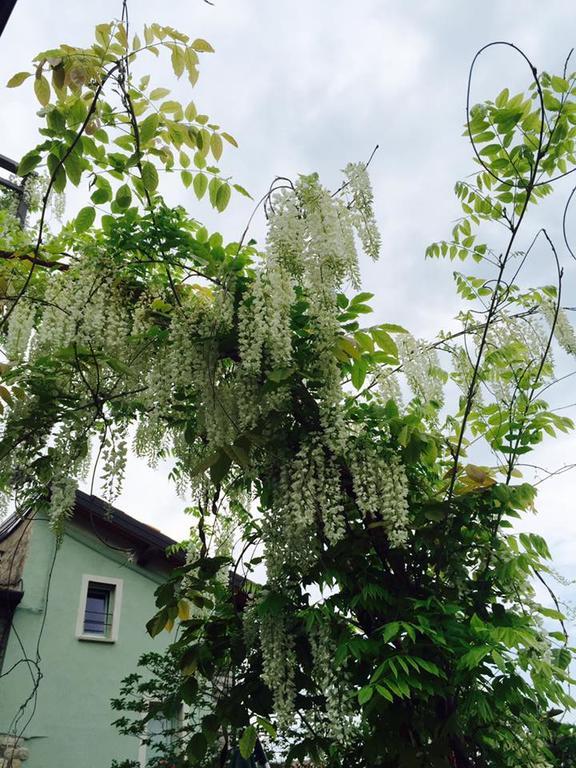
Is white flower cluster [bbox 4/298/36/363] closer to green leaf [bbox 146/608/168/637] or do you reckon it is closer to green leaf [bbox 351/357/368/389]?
green leaf [bbox 146/608/168/637]

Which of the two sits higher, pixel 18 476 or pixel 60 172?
pixel 60 172

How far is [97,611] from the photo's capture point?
35.1 feet

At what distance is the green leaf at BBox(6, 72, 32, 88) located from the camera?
2705mm

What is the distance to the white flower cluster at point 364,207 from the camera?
3.36 metres

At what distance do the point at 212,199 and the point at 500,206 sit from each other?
1.57m

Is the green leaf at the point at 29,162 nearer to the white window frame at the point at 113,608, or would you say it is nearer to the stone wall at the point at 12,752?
the stone wall at the point at 12,752

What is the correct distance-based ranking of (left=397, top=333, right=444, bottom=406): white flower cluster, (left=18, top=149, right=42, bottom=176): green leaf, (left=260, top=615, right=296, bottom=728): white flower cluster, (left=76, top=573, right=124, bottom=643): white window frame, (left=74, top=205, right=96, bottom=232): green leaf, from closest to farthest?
1. (left=18, top=149, right=42, bottom=176): green leaf
2. (left=260, top=615, right=296, bottom=728): white flower cluster
3. (left=74, top=205, right=96, bottom=232): green leaf
4. (left=397, top=333, right=444, bottom=406): white flower cluster
5. (left=76, top=573, right=124, bottom=643): white window frame

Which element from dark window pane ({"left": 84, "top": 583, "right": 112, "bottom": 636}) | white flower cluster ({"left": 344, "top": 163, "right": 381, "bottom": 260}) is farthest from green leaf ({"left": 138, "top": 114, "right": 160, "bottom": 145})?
dark window pane ({"left": 84, "top": 583, "right": 112, "bottom": 636})

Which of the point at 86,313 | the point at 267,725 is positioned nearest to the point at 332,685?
the point at 267,725

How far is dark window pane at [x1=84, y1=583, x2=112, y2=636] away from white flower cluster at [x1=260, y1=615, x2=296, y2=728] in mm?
8169

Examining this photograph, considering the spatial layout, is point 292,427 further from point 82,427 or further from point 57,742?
point 57,742

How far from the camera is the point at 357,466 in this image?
3285 millimetres

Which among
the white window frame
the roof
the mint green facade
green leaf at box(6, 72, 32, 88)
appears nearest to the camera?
green leaf at box(6, 72, 32, 88)

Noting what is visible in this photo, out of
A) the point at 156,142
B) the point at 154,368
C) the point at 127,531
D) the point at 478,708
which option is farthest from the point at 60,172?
the point at 127,531
